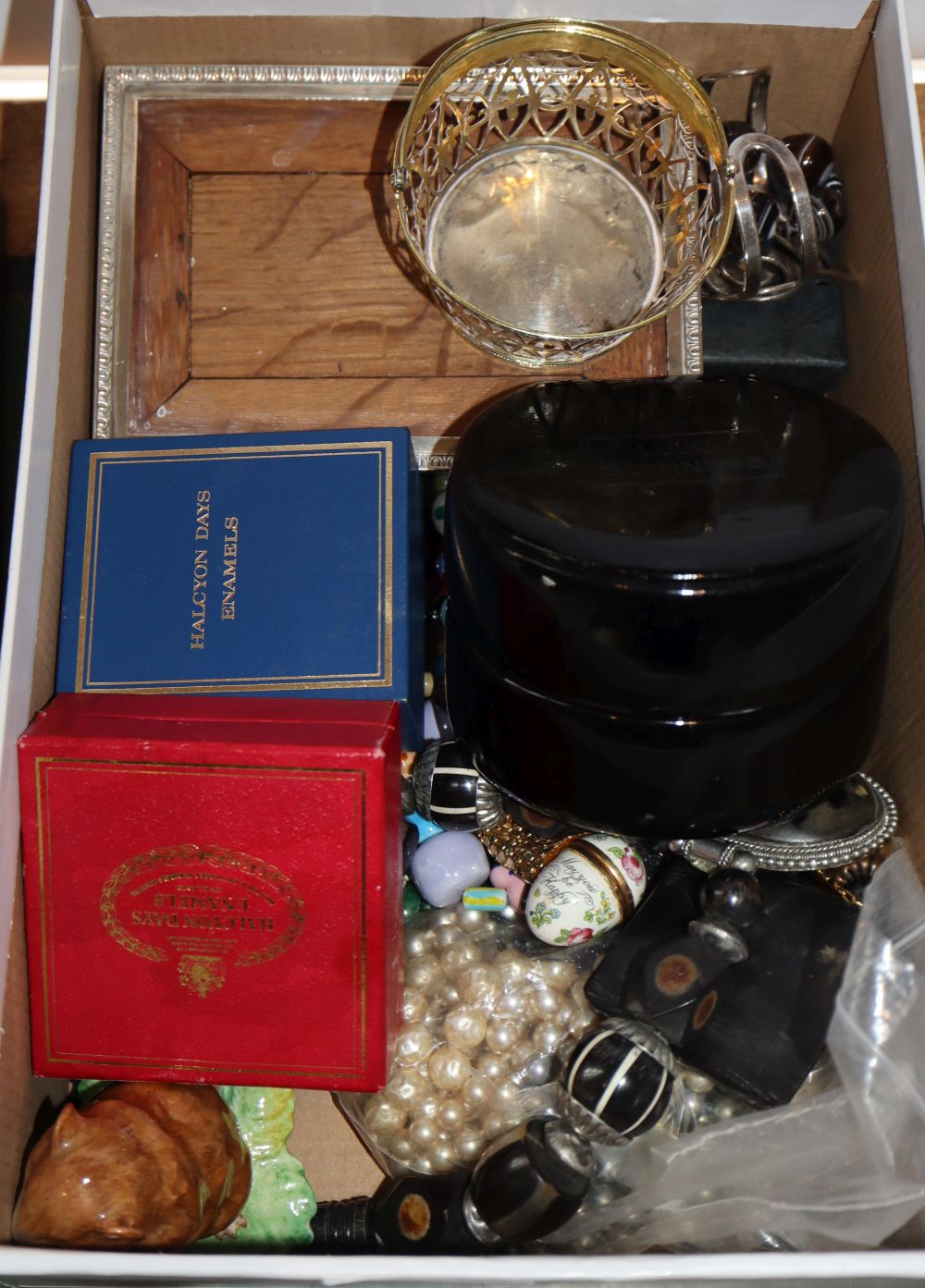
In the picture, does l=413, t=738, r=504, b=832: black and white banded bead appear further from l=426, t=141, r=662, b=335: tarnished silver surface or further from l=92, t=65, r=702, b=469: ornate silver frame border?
l=426, t=141, r=662, b=335: tarnished silver surface

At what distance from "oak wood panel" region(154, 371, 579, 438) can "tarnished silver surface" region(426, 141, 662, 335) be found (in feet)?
0.20

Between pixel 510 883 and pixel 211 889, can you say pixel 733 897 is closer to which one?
pixel 510 883

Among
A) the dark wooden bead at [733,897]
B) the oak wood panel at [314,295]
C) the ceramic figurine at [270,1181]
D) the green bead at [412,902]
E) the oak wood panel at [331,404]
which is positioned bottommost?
the ceramic figurine at [270,1181]

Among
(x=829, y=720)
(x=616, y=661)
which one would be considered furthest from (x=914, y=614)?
(x=616, y=661)

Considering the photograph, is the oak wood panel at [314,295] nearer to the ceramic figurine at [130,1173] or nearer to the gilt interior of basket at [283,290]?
the gilt interior of basket at [283,290]

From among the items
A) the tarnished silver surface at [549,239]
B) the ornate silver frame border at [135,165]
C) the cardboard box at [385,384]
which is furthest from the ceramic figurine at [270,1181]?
the tarnished silver surface at [549,239]

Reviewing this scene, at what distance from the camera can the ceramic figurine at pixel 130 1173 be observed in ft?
2.30

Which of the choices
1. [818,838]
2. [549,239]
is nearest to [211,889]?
[818,838]

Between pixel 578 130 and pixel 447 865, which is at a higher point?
pixel 578 130

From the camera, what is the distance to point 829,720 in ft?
2.38

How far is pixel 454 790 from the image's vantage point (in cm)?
82

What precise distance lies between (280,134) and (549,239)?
237 mm

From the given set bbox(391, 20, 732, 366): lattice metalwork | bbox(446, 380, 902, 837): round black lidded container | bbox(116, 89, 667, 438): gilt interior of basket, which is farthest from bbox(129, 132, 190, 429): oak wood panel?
bbox(446, 380, 902, 837): round black lidded container

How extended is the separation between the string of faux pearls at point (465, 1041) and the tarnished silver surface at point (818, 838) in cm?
15
